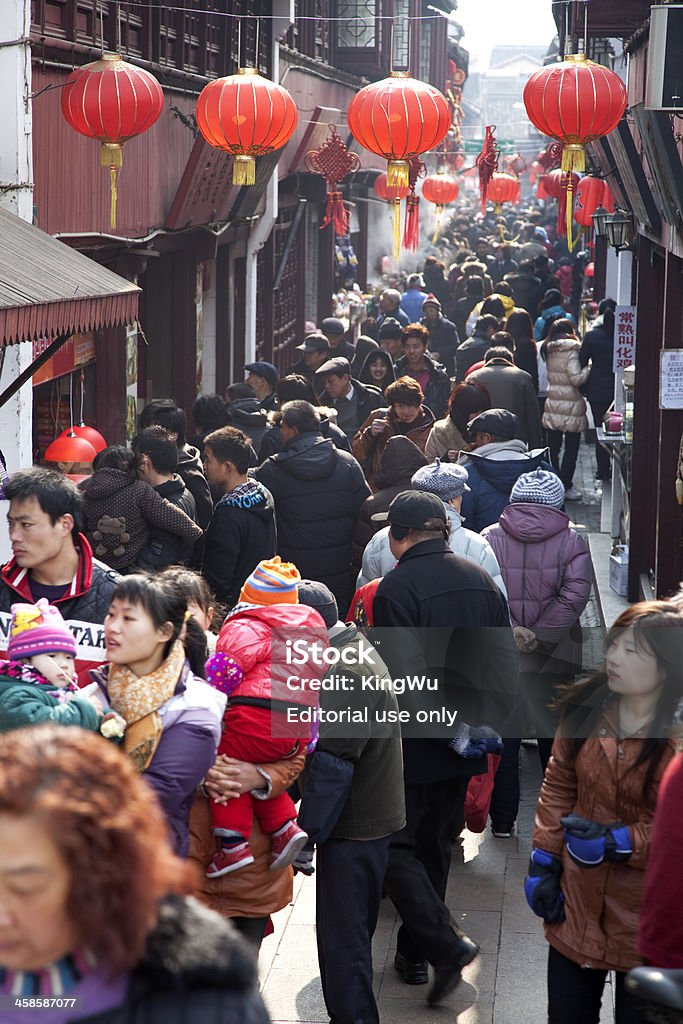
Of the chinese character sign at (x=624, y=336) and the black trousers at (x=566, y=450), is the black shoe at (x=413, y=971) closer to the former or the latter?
the chinese character sign at (x=624, y=336)

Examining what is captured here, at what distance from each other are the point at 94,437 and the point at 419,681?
11.5 ft

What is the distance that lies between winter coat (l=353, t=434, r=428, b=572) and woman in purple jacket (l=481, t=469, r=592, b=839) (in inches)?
45.9

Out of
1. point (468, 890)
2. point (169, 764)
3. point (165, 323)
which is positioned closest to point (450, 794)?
point (468, 890)

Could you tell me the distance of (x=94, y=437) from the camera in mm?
8195

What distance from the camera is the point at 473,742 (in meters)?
5.41

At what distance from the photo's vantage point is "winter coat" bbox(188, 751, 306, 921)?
455 centimetres

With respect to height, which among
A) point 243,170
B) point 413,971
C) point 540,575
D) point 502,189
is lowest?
point 413,971

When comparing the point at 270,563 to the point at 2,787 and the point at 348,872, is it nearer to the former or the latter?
the point at 348,872

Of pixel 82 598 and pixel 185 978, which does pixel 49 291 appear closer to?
pixel 82 598

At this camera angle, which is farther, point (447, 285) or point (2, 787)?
point (447, 285)

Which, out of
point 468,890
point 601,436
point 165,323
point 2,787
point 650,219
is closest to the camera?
point 2,787

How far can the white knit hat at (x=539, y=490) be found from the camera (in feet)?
22.1

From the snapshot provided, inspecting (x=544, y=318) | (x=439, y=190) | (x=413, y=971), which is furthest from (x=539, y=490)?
(x=439, y=190)

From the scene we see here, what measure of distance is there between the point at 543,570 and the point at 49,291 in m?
2.67
